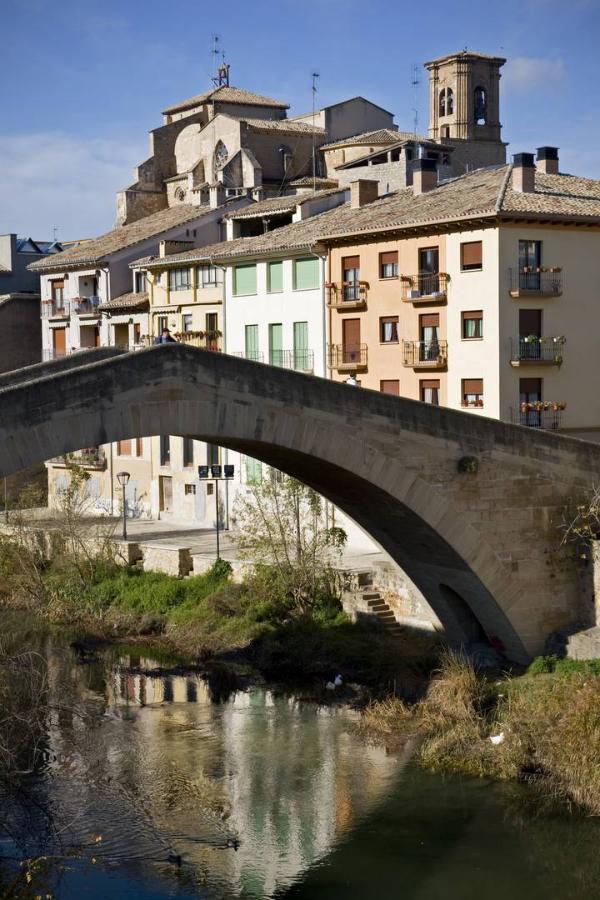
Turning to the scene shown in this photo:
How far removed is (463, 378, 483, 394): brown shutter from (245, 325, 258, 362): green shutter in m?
6.82

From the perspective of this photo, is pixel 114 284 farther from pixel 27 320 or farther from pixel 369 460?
pixel 369 460

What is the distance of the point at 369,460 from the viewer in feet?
64.3

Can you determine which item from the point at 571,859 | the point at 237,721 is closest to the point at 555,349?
the point at 237,721

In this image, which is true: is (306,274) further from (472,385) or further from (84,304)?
(84,304)

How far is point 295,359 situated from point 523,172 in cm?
697

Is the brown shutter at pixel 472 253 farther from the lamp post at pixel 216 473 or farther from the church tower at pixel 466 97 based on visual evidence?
the church tower at pixel 466 97

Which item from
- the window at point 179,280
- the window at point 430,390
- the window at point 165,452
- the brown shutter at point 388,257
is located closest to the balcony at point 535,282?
the window at point 430,390

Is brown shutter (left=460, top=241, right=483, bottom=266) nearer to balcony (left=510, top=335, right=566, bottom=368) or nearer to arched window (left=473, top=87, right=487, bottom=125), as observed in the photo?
balcony (left=510, top=335, right=566, bottom=368)

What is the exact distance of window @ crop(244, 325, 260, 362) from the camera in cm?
3294

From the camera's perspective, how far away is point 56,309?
4116 centimetres

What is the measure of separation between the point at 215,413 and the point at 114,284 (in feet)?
71.8

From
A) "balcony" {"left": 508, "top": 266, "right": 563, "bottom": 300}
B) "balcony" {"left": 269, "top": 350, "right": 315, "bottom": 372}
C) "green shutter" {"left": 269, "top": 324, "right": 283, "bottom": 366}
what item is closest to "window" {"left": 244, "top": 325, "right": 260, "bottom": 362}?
"green shutter" {"left": 269, "top": 324, "right": 283, "bottom": 366}

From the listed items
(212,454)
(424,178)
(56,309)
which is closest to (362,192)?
(424,178)

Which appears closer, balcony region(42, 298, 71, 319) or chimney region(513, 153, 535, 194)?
chimney region(513, 153, 535, 194)
